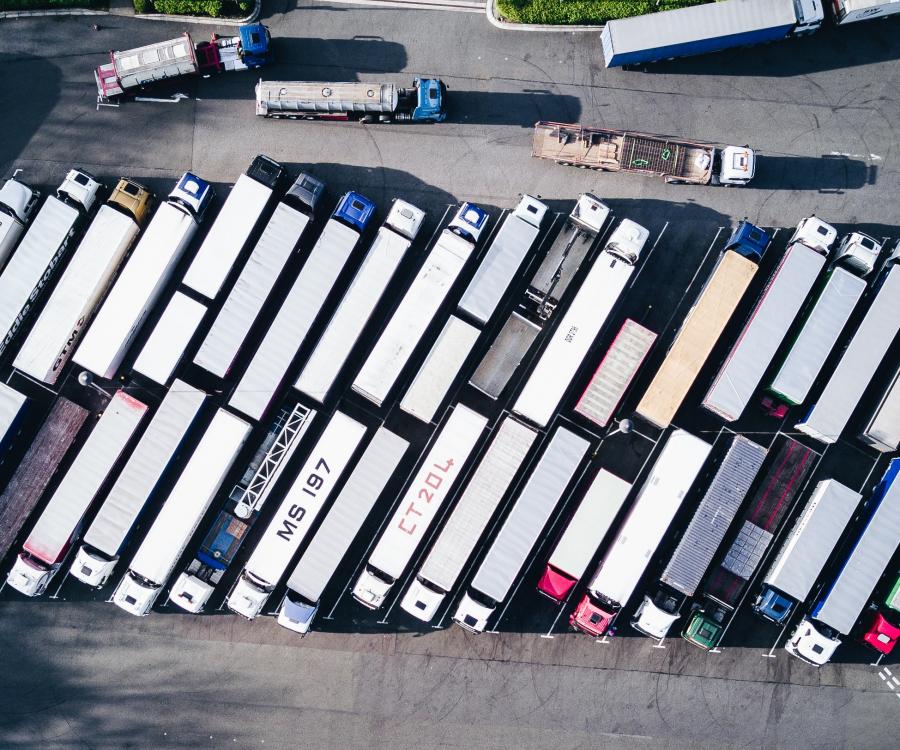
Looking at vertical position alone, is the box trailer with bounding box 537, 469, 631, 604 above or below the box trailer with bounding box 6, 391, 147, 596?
above

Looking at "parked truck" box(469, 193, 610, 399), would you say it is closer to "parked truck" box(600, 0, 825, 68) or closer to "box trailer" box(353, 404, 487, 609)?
"box trailer" box(353, 404, 487, 609)

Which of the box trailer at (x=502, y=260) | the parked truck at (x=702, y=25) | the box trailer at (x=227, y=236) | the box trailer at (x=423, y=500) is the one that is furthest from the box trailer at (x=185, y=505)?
the parked truck at (x=702, y=25)

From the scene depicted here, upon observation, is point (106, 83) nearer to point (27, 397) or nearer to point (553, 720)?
point (27, 397)

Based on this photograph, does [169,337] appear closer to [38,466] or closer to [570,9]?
[38,466]

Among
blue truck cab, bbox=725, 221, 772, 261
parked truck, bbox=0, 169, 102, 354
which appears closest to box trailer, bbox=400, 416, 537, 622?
blue truck cab, bbox=725, 221, 772, 261

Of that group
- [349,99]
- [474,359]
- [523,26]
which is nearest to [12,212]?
[349,99]

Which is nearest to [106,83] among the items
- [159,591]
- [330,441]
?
[330,441]
